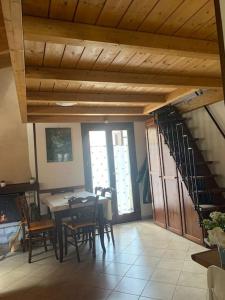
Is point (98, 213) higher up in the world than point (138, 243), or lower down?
higher up

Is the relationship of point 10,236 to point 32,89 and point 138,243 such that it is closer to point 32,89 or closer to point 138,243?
point 138,243

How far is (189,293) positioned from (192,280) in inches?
11.7

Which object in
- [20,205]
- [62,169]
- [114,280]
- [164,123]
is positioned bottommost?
[114,280]

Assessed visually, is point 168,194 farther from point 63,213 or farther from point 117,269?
point 63,213

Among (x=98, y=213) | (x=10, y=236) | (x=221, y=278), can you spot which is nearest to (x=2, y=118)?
(x=10, y=236)

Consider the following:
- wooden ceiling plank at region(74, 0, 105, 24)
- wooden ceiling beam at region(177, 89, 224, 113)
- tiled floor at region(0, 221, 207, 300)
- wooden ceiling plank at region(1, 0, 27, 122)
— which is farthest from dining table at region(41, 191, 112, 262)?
wooden ceiling plank at region(74, 0, 105, 24)

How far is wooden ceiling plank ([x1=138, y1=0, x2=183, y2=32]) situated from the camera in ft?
5.44

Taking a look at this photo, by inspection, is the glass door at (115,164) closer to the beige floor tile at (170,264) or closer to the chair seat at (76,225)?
the chair seat at (76,225)

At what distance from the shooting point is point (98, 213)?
4152 millimetres

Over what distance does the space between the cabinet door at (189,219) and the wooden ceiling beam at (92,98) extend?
1.49 m

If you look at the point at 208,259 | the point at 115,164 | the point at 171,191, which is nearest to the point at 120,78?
the point at 208,259

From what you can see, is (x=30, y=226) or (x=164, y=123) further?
(x=164, y=123)

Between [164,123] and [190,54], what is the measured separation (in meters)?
2.78

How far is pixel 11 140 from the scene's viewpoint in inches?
205
